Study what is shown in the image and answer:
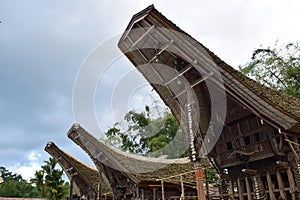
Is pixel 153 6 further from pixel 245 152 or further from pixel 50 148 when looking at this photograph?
pixel 50 148

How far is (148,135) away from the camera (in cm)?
2883

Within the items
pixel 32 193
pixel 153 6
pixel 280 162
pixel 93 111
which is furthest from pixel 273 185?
pixel 32 193

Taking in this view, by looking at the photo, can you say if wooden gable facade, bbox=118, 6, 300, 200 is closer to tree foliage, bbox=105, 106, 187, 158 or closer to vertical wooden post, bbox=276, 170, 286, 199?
vertical wooden post, bbox=276, 170, 286, 199

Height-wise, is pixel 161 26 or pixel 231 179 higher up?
pixel 161 26

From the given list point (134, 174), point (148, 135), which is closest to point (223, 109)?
point (134, 174)

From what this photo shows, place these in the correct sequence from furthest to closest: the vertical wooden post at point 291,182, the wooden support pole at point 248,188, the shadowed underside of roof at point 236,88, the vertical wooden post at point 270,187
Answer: the wooden support pole at point 248,188, the vertical wooden post at point 270,187, the vertical wooden post at point 291,182, the shadowed underside of roof at point 236,88

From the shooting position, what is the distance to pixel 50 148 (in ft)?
56.7

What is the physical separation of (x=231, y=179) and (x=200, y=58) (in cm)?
450

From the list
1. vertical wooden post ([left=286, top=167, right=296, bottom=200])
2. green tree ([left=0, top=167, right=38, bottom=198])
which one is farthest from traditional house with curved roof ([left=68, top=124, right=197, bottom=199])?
green tree ([left=0, top=167, right=38, bottom=198])

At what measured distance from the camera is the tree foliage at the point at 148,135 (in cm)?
2684

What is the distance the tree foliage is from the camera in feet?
88.1

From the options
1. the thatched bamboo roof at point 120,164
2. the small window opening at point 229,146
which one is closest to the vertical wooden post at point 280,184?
the small window opening at point 229,146

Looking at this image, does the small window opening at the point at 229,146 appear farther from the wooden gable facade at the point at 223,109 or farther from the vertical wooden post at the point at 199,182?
the vertical wooden post at the point at 199,182

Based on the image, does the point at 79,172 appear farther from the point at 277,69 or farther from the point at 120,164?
the point at 277,69
